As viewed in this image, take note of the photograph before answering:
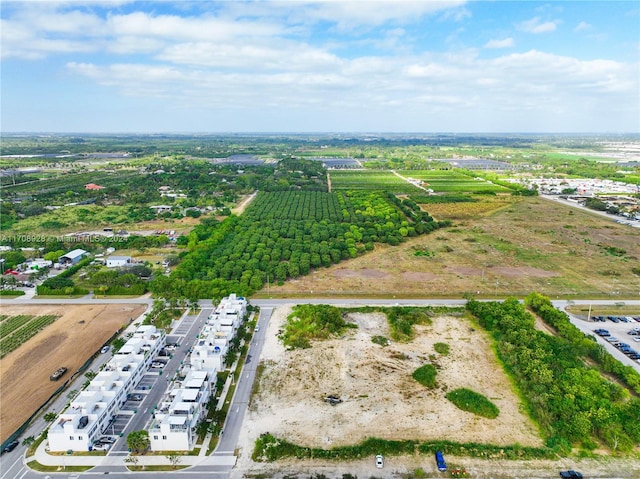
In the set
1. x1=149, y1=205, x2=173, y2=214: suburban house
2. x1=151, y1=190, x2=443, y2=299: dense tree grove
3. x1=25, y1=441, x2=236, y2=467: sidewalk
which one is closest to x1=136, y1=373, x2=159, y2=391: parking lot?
x1=25, y1=441, x2=236, y2=467: sidewalk

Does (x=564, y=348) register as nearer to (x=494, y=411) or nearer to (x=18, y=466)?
(x=494, y=411)

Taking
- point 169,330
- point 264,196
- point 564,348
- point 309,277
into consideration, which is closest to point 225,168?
point 264,196

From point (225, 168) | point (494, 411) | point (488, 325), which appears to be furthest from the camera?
point (225, 168)

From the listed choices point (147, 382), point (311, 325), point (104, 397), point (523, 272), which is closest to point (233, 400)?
point (147, 382)

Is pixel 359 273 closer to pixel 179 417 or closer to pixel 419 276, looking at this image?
pixel 419 276

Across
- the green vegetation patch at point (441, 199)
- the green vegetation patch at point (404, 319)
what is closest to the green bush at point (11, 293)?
the green vegetation patch at point (404, 319)

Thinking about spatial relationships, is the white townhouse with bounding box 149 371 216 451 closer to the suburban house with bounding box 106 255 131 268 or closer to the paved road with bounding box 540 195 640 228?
the suburban house with bounding box 106 255 131 268

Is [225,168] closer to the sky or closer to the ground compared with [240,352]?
closer to the sky
